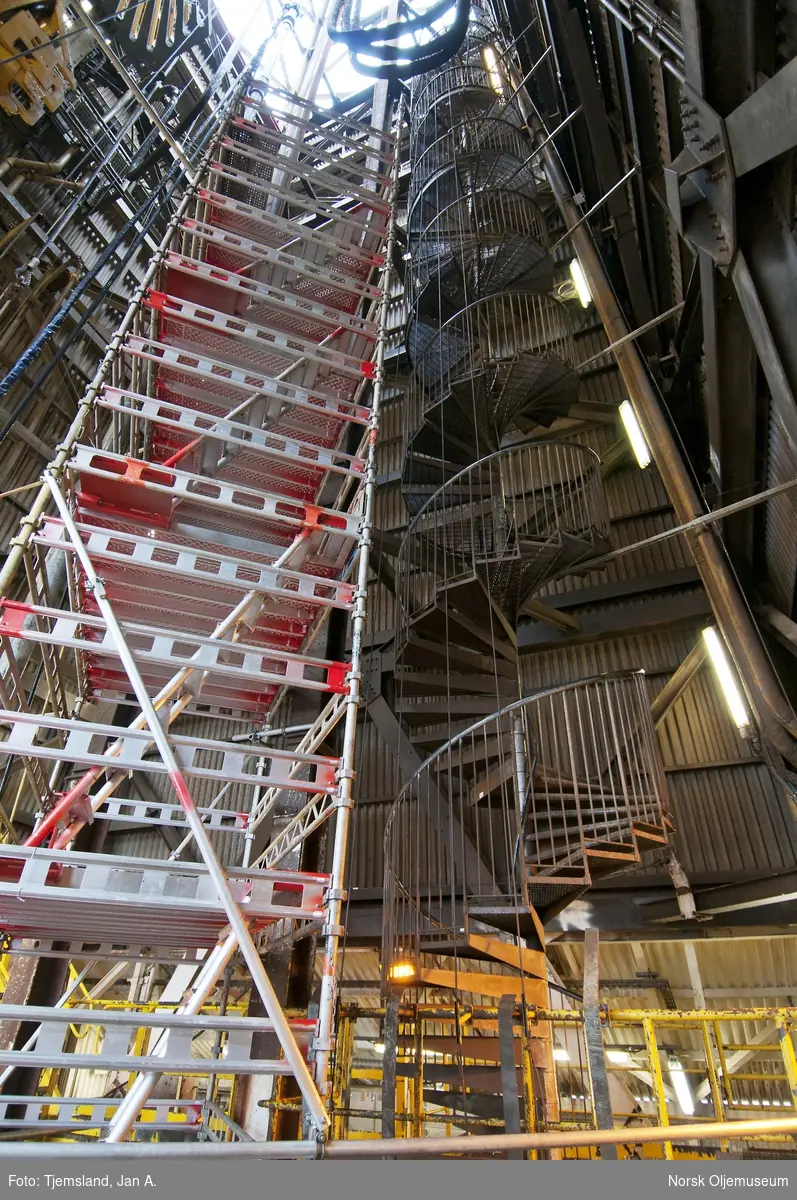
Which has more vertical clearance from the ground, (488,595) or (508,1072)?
(488,595)

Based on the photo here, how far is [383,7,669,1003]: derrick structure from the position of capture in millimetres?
6199

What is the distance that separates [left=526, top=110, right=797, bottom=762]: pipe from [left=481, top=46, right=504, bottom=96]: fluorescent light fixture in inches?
329

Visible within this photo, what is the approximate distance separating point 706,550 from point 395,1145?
6.02m

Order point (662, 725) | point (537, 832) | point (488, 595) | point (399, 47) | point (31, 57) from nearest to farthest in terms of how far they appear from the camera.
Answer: point (537, 832) < point (31, 57) < point (488, 595) < point (662, 725) < point (399, 47)

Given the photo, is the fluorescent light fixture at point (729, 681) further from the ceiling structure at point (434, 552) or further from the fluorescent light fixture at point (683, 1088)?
the fluorescent light fixture at point (683, 1088)

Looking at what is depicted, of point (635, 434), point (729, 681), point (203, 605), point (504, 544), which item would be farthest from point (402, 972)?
point (635, 434)

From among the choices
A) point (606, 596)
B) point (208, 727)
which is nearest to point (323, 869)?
point (208, 727)

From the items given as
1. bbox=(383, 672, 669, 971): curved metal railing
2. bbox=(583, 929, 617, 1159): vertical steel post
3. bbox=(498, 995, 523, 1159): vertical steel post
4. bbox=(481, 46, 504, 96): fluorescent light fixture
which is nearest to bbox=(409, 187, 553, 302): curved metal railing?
Answer: bbox=(481, 46, 504, 96): fluorescent light fixture

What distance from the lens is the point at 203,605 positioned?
509cm

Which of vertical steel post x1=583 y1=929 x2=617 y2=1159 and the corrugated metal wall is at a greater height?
the corrugated metal wall

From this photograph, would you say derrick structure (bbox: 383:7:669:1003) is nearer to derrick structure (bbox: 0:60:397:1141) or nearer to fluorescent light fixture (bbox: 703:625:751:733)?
fluorescent light fixture (bbox: 703:625:751:733)

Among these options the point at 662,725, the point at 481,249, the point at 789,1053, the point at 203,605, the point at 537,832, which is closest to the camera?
the point at 789,1053

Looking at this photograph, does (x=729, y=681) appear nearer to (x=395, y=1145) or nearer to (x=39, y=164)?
(x=395, y=1145)

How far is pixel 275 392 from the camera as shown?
547 cm
